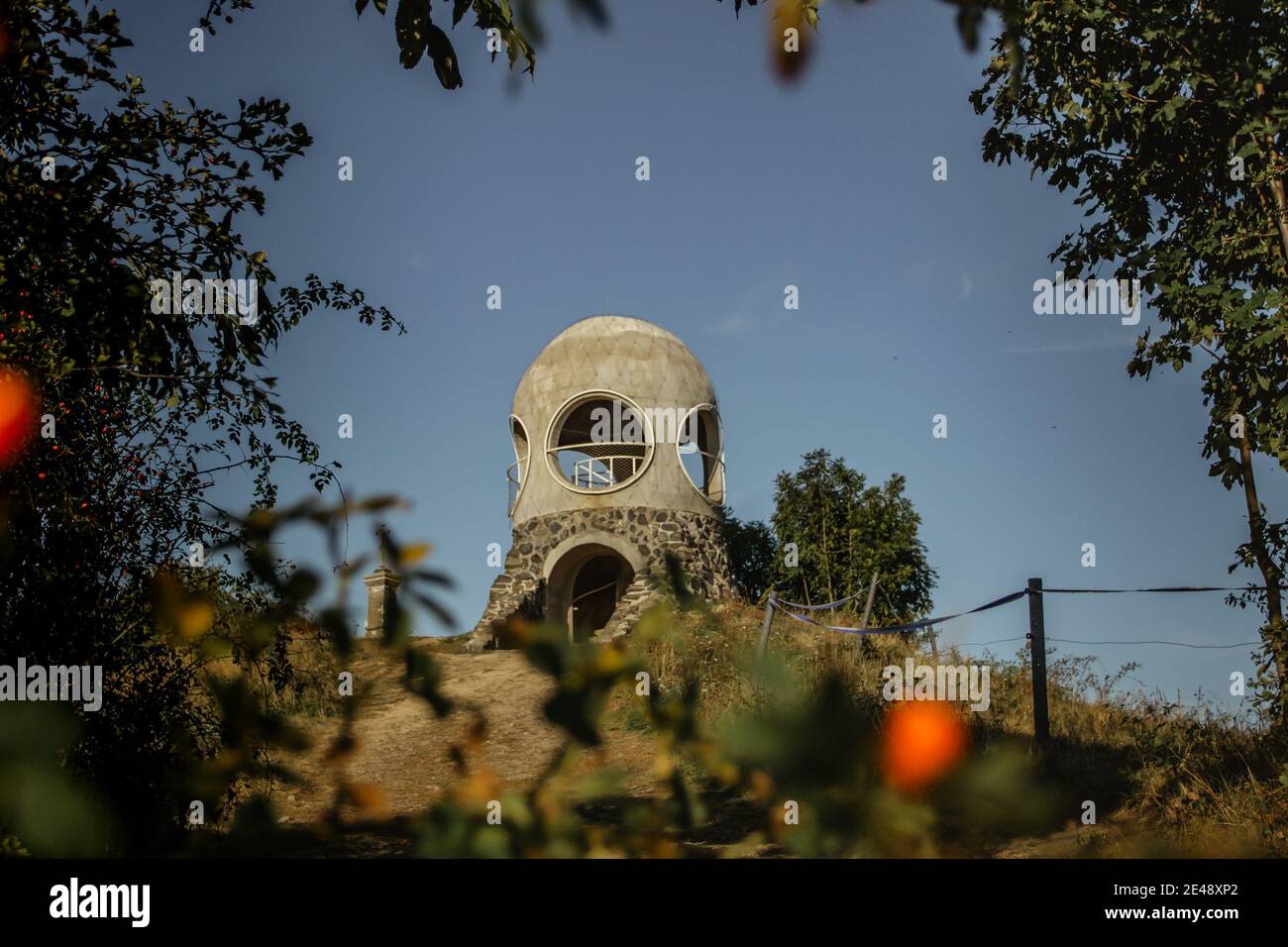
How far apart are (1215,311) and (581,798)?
1058 centimetres

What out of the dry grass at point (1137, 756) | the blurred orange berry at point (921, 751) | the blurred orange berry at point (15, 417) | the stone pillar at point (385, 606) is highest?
the blurred orange berry at point (15, 417)

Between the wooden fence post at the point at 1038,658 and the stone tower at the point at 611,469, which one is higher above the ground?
the stone tower at the point at 611,469

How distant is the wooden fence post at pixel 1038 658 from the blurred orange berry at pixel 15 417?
26.6 ft

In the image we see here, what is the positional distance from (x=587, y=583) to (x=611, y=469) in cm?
351

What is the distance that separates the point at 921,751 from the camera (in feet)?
3.21

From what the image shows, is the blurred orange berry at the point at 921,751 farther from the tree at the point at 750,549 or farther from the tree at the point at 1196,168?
the tree at the point at 750,549

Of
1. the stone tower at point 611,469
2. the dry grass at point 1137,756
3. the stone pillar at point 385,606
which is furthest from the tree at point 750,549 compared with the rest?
the stone pillar at point 385,606

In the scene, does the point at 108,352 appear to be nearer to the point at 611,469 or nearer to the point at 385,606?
the point at 385,606

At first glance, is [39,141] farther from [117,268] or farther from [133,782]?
[133,782]

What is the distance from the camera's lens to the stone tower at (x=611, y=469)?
18.7 m

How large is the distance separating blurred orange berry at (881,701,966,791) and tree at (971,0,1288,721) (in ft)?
29.1

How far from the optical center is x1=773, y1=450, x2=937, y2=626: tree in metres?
20.7

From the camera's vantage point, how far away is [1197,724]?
914cm
